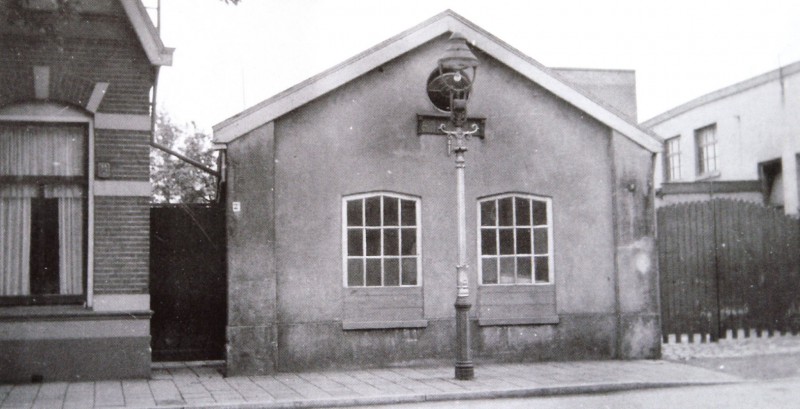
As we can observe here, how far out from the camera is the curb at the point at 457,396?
10406mm

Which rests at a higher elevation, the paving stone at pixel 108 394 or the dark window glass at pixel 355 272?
the dark window glass at pixel 355 272

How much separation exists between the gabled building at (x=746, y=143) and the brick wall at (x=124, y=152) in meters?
11.8

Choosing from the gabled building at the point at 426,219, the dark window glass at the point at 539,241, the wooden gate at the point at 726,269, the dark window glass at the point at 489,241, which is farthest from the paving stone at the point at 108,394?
the wooden gate at the point at 726,269

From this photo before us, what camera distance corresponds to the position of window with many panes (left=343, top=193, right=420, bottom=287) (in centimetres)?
1380

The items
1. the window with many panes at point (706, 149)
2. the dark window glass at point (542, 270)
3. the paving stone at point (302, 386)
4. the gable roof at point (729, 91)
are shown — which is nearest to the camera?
the paving stone at point (302, 386)

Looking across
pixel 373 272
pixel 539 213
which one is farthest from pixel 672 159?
pixel 373 272

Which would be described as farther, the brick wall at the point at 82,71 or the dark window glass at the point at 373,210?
the dark window glass at the point at 373,210

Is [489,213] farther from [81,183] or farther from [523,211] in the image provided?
[81,183]

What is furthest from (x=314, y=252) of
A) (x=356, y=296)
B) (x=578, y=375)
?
(x=578, y=375)

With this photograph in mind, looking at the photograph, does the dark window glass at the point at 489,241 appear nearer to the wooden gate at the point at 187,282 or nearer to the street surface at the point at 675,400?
the street surface at the point at 675,400

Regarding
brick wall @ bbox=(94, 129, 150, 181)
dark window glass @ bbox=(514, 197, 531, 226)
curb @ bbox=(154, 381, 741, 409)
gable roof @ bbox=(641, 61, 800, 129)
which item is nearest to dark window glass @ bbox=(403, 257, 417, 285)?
dark window glass @ bbox=(514, 197, 531, 226)

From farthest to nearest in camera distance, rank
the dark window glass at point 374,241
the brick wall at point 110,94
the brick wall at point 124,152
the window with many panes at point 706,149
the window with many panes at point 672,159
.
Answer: the window with many panes at point 672,159
the window with many panes at point 706,149
the dark window glass at point 374,241
the brick wall at point 124,152
the brick wall at point 110,94

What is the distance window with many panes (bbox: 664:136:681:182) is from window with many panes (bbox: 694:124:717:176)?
1185mm

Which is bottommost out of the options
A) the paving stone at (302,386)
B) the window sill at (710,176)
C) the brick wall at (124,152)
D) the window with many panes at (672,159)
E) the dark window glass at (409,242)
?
the paving stone at (302,386)
